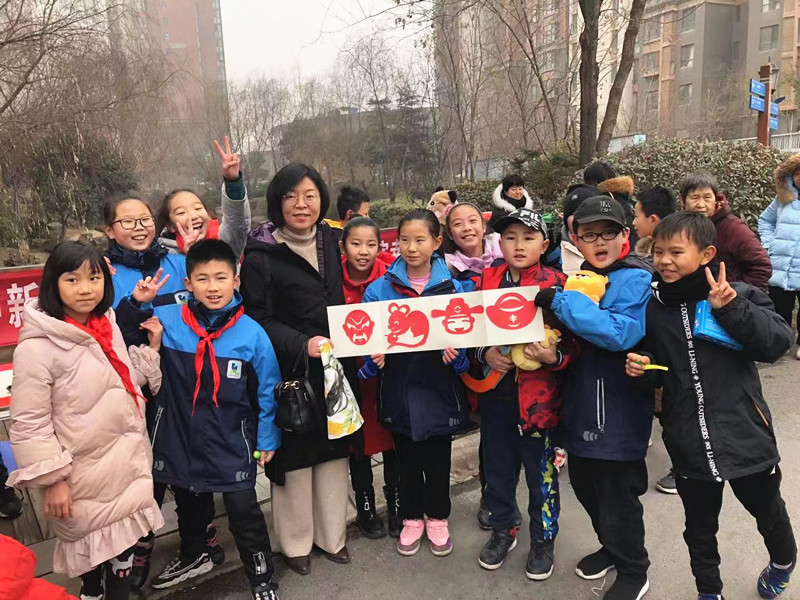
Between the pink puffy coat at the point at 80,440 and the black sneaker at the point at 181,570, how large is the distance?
22.2 inches

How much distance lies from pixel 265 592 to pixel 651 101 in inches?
1380

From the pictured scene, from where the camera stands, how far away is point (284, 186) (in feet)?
8.41

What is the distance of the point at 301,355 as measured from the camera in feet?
8.18

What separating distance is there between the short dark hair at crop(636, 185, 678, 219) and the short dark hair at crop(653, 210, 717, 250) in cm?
148

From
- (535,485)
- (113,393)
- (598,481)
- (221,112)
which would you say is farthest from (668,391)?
(221,112)

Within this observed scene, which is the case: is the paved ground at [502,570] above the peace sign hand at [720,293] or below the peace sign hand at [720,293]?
below

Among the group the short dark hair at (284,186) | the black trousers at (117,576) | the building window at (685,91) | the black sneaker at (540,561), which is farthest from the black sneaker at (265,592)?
the building window at (685,91)

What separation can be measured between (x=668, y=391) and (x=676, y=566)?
105 cm

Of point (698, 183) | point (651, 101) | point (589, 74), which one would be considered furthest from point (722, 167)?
point (651, 101)

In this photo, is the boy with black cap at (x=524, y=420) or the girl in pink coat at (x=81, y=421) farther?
the boy with black cap at (x=524, y=420)

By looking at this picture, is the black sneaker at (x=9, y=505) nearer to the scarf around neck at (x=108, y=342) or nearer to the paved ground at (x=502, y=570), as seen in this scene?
the paved ground at (x=502, y=570)

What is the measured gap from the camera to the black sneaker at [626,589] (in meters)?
2.31

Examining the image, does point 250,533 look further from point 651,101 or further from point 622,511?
point 651,101

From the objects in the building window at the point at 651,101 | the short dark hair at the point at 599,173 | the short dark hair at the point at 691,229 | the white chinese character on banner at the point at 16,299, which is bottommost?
the white chinese character on banner at the point at 16,299
